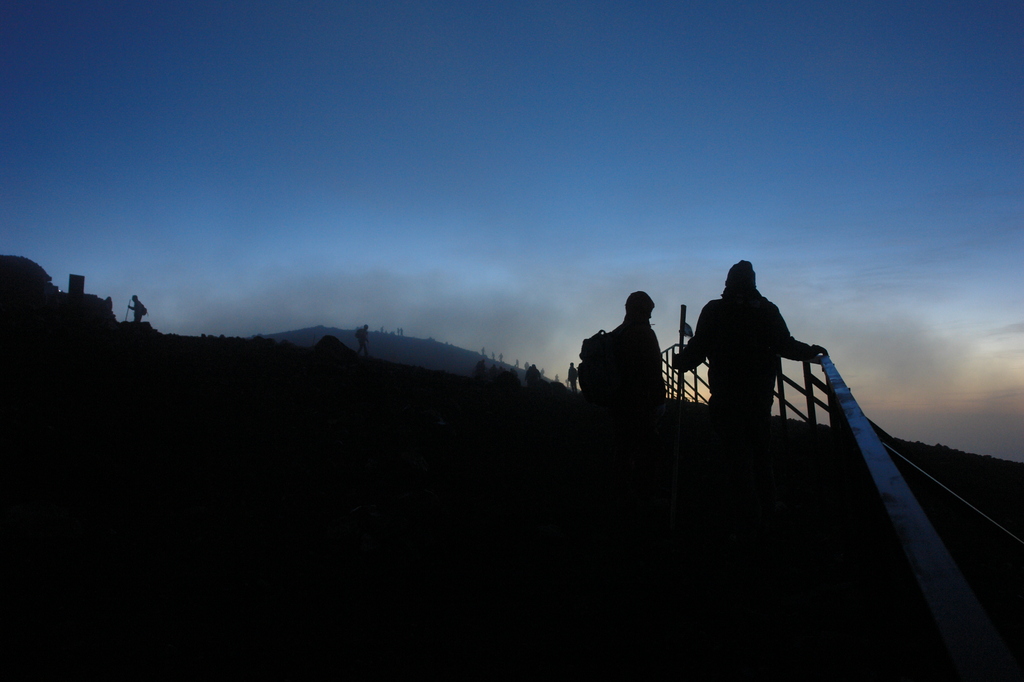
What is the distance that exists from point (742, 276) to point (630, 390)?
4.36ft

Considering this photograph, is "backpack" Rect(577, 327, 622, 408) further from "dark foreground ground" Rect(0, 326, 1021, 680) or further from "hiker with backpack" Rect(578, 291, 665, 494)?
"dark foreground ground" Rect(0, 326, 1021, 680)

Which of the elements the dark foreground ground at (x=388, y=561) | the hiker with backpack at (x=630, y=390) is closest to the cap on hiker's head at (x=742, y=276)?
the hiker with backpack at (x=630, y=390)

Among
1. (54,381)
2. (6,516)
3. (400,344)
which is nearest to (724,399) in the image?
(6,516)

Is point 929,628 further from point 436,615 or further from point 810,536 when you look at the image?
point 810,536

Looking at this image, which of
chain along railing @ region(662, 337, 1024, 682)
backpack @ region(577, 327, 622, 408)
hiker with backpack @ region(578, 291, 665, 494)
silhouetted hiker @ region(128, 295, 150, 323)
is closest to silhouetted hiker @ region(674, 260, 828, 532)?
hiker with backpack @ region(578, 291, 665, 494)

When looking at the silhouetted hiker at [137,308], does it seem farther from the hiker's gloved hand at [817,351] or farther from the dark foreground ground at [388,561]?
the hiker's gloved hand at [817,351]

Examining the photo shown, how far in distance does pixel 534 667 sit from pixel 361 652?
2.91ft

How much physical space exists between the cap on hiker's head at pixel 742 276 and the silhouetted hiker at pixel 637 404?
2.96 ft

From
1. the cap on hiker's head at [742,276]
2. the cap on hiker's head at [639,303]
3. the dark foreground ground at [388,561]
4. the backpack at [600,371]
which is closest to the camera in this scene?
the dark foreground ground at [388,561]

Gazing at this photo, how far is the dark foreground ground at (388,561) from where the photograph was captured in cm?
255

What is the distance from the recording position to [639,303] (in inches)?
195

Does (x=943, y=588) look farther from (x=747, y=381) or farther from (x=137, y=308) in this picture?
(x=137, y=308)

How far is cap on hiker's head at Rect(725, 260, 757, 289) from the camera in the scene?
4078 millimetres

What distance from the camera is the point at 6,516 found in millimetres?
3660
